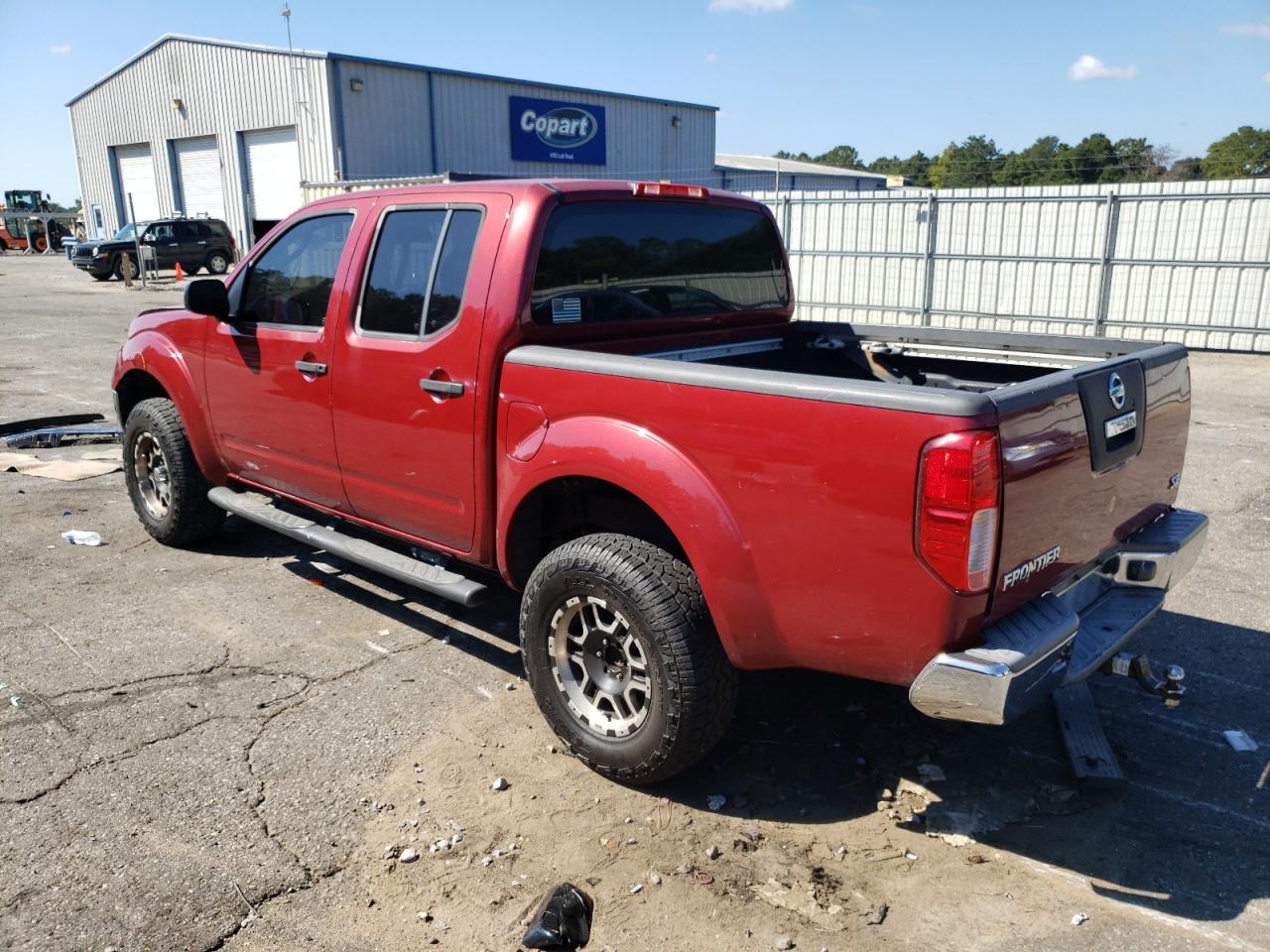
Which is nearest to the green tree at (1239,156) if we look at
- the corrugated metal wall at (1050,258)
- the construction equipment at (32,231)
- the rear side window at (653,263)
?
the corrugated metal wall at (1050,258)

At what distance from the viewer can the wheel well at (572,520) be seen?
11.8 ft

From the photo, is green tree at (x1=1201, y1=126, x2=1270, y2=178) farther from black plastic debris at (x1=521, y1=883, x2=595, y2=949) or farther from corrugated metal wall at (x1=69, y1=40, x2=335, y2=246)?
black plastic debris at (x1=521, y1=883, x2=595, y2=949)

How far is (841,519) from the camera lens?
2.78m

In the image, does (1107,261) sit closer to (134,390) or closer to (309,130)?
(134,390)

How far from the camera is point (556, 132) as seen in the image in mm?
31625

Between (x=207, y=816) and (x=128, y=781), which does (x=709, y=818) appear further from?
(x=128, y=781)

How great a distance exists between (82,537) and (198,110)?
29.9 metres

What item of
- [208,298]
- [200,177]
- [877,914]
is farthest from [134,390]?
[200,177]

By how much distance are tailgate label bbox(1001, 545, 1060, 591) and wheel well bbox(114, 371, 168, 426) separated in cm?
508

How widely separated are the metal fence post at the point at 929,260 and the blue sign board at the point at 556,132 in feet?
55.5

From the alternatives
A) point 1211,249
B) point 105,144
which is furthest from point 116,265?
point 1211,249

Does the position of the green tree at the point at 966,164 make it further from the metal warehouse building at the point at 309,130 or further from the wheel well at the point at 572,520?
the wheel well at the point at 572,520

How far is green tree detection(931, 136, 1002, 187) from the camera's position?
63438 millimetres

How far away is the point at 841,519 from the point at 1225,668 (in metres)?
2.71
